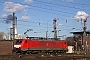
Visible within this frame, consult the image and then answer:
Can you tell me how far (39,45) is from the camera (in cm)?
4856

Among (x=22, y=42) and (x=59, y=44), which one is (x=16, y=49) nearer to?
(x=22, y=42)

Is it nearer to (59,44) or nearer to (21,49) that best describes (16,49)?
(21,49)

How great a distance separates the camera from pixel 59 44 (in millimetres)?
53219

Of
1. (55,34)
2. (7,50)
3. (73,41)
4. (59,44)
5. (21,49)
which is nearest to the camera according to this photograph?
(21,49)

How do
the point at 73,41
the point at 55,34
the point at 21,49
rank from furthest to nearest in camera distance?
the point at 73,41, the point at 55,34, the point at 21,49

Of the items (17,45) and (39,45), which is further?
(39,45)

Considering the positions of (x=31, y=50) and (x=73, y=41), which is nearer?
(x=31, y=50)

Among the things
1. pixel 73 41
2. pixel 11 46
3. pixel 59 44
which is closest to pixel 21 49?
pixel 11 46

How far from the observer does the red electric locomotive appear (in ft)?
148

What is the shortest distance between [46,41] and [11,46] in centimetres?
879

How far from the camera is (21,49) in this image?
145 feet

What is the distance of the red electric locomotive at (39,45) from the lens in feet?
148

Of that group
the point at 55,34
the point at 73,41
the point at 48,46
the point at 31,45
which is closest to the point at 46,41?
the point at 48,46

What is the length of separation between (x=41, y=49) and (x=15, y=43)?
688 cm
